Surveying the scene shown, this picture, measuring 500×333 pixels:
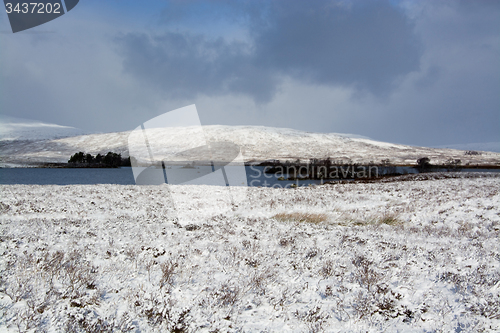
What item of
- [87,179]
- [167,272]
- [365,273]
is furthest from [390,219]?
[87,179]

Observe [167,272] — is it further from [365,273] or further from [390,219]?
[390,219]

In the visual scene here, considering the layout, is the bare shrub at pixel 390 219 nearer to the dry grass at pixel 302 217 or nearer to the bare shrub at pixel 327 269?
the dry grass at pixel 302 217

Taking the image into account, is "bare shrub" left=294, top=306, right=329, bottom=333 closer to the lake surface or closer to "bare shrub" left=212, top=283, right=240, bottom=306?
"bare shrub" left=212, top=283, right=240, bottom=306

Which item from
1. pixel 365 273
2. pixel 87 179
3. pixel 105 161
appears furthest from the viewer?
pixel 105 161

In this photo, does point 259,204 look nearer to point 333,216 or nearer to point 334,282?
point 333,216

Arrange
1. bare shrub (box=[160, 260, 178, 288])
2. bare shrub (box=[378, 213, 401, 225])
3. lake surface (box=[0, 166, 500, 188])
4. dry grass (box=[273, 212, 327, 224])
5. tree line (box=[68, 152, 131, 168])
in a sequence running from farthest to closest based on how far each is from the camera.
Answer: tree line (box=[68, 152, 131, 168]) → lake surface (box=[0, 166, 500, 188]) → dry grass (box=[273, 212, 327, 224]) → bare shrub (box=[378, 213, 401, 225]) → bare shrub (box=[160, 260, 178, 288])

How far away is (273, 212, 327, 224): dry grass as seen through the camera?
13.4 meters

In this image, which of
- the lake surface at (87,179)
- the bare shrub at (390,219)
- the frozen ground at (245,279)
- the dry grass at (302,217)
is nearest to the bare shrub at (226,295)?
the frozen ground at (245,279)

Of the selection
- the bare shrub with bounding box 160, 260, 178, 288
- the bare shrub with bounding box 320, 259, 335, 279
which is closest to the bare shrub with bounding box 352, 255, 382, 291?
the bare shrub with bounding box 320, 259, 335, 279

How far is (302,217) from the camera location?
1368cm

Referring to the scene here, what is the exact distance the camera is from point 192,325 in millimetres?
4090

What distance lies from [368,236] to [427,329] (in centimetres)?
526

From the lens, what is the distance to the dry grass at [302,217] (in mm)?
13352

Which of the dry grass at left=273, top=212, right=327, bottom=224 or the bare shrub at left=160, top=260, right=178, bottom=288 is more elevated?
the bare shrub at left=160, top=260, right=178, bottom=288
